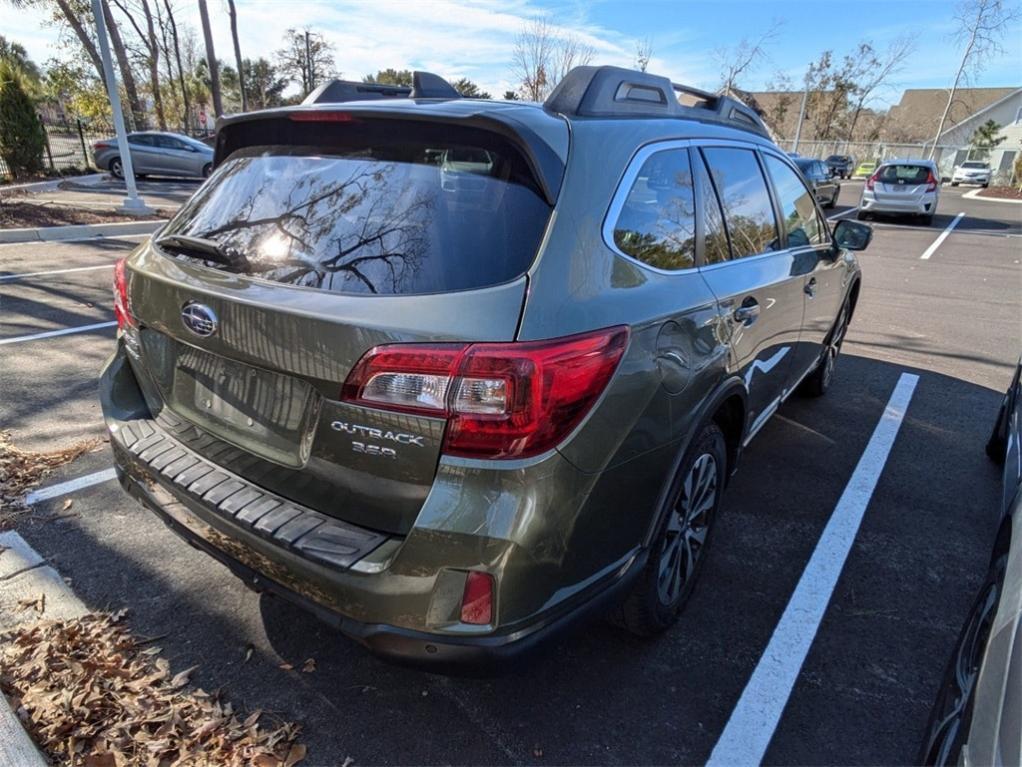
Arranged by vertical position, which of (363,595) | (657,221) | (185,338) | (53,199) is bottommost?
(53,199)

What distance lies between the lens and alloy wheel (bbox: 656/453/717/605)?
7.67 feet

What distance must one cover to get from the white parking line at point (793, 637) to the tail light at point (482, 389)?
1296mm

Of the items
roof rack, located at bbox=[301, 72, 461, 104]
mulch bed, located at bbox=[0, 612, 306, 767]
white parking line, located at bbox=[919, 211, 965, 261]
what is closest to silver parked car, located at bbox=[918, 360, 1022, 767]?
mulch bed, located at bbox=[0, 612, 306, 767]

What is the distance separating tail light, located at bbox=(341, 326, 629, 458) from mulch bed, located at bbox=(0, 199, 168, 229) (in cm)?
1168

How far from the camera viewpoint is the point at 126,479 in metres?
2.28

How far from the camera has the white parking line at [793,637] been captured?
205 cm

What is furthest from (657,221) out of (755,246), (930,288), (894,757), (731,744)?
(930,288)

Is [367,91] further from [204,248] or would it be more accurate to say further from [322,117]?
[204,248]

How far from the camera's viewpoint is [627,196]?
6.52ft

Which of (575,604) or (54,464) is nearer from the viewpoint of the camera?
(575,604)

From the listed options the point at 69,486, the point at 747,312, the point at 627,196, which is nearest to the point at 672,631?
the point at 747,312

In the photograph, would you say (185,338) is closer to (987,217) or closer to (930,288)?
(930,288)

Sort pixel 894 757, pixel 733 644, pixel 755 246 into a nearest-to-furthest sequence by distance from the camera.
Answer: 1. pixel 894 757
2. pixel 733 644
3. pixel 755 246

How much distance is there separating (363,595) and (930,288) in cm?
1062
